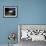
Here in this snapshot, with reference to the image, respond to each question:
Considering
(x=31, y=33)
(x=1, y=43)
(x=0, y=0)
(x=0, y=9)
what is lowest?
(x=1, y=43)

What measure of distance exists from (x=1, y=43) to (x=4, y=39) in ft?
0.58

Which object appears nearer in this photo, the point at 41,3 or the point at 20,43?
the point at 20,43

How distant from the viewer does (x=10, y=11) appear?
4.84 metres

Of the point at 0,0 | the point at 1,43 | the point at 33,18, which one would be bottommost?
the point at 1,43

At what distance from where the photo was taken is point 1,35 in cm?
480

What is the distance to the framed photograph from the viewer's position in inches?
189

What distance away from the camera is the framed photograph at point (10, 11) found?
4805 mm

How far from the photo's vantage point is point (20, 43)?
15.0 feet

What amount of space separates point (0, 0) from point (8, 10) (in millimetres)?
458

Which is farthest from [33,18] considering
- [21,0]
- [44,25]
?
[21,0]

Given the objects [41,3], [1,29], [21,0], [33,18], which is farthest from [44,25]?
[1,29]

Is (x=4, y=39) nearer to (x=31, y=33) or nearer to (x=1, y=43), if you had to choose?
(x=1, y=43)

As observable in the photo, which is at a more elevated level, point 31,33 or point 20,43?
point 31,33

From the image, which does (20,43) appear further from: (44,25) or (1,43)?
(44,25)
